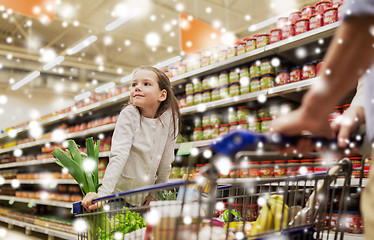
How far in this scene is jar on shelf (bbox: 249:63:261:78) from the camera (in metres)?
2.91

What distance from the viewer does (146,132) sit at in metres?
2.05

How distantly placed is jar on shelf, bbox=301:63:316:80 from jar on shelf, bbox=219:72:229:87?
0.76m

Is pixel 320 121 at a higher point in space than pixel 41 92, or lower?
lower

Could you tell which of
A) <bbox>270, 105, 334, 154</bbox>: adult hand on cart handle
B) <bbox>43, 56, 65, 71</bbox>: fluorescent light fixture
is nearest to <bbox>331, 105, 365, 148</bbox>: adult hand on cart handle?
<bbox>270, 105, 334, 154</bbox>: adult hand on cart handle

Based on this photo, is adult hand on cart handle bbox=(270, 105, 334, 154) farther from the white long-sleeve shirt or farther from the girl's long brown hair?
the girl's long brown hair

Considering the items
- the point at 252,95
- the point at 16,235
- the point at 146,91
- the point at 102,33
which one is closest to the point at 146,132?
the point at 146,91

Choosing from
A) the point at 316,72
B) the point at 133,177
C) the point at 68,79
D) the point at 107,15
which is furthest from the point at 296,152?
the point at 68,79

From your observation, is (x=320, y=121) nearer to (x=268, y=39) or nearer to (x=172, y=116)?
(x=172, y=116)

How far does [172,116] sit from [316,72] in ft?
3.77

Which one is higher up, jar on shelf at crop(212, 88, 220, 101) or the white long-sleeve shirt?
jar on shelf at crop(212, 88, 220, 101)

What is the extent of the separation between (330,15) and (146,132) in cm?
153

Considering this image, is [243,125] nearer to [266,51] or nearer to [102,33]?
[266,51]

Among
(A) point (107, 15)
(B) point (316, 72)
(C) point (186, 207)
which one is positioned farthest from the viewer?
(A) point (107, 15)

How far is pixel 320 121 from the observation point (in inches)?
24.5
